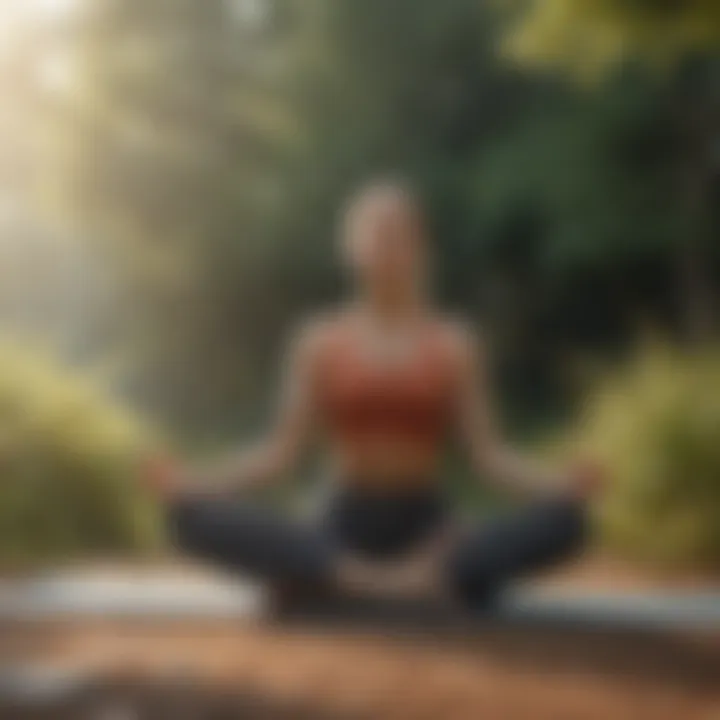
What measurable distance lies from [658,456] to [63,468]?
61cm

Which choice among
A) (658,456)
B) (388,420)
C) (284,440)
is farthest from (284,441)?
(658,456)

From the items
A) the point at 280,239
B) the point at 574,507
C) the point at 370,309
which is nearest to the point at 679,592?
the point at 574,507

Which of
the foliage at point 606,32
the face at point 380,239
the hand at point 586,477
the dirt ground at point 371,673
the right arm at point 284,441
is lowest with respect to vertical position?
the dirt ground at point 371,673

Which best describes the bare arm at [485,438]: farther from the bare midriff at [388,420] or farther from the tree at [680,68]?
the tree at [680,68]

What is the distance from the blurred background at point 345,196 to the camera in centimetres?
149

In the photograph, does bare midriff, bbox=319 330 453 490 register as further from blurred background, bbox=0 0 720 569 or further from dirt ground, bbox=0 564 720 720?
dirt ground, bbox=0 564 720 720

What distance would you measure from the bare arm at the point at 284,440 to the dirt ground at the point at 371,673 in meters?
0.14

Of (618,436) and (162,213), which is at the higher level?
(162,213)

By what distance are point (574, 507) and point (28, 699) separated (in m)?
0.57

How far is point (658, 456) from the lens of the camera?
4.99 ft

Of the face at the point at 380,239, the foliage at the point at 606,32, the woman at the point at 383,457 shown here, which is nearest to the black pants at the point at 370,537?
the woman at the point at 383,457

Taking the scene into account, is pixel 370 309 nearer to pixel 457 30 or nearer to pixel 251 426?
pixel 251 426

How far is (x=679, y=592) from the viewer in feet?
4.87

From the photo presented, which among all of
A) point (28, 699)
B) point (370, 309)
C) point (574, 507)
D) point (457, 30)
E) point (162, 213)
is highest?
→ point (457, 30)
